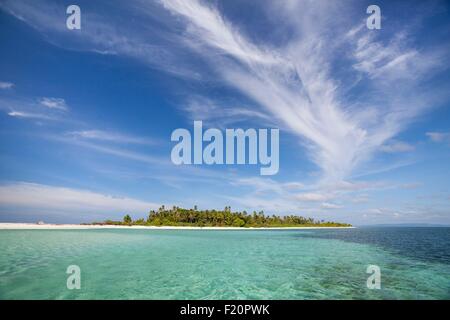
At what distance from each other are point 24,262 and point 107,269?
640 cm

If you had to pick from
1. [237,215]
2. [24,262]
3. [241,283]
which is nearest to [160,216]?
[237,215]

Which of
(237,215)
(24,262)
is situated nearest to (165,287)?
(24,262)

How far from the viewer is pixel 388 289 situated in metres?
12.3
